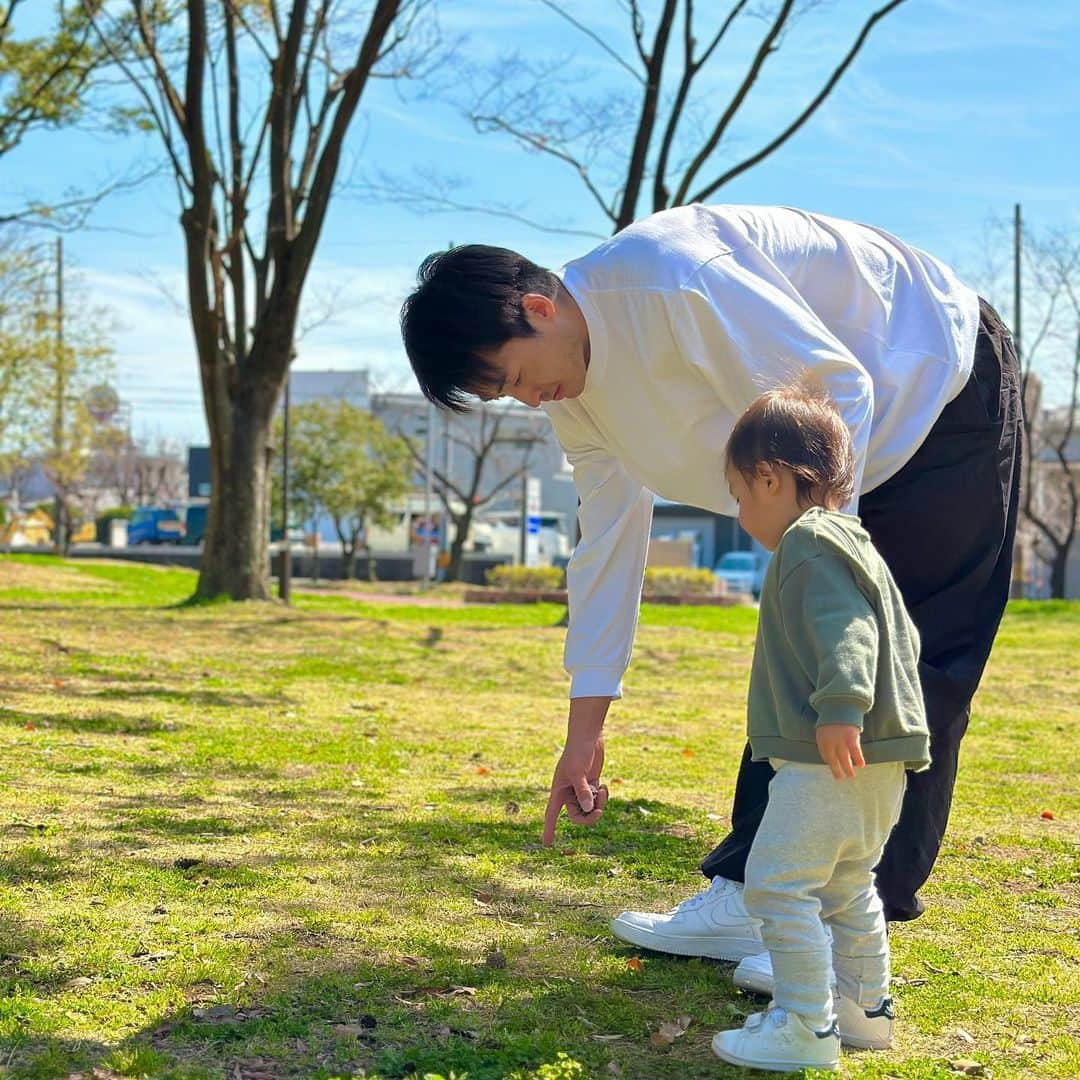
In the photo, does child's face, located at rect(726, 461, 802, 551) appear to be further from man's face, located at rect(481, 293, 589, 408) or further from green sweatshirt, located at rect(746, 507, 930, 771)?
man's face, located at rect(481, 293, 589, 408)

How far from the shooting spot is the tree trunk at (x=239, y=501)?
12.0 m

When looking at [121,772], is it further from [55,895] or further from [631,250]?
[631,250]

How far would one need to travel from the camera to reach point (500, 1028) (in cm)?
229

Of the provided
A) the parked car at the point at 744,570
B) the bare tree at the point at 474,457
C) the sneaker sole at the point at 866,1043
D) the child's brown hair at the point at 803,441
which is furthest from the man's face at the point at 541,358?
the parked car at the point at 744,570

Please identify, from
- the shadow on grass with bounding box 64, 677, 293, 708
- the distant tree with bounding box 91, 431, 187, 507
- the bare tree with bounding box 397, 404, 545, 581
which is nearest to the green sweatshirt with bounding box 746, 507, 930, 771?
the shadow on grass with bounding box 64, 677, 293, 708

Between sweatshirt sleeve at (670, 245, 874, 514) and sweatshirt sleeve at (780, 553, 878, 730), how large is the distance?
0.20 meters

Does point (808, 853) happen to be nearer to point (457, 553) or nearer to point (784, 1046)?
point (784, 1046)

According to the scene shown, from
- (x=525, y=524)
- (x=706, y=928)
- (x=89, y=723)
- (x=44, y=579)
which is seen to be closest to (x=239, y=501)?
(x=44, y=579)

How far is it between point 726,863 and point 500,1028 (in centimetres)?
61

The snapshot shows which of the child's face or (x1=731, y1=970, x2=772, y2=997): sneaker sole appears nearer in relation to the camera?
the child's face

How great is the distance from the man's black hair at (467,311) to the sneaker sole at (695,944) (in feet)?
3.87

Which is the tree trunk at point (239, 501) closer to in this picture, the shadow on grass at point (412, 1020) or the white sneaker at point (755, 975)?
the shadow on grass at point (412, 1020)

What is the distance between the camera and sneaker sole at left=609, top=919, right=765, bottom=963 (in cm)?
268

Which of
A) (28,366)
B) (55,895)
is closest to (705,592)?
(28,366)
